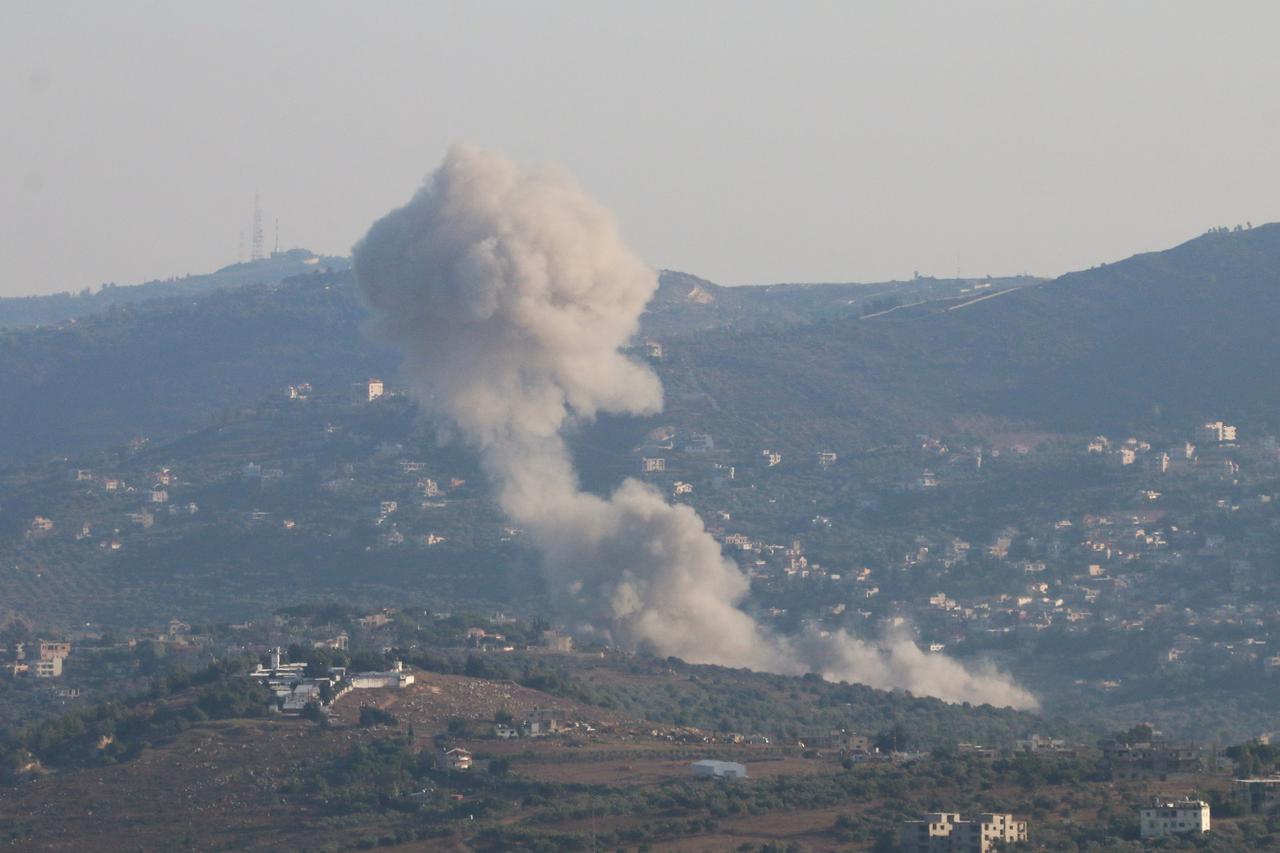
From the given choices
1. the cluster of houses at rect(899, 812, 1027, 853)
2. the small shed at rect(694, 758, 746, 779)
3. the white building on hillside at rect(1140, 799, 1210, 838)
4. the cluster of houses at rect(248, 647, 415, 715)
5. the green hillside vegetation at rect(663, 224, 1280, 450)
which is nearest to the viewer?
the cluster of houses at rect(899, 812, 1027, 853)

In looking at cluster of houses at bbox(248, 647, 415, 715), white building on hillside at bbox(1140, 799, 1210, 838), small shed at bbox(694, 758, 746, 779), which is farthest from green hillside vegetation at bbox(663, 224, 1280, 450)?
white building on hillside at bbox(1140, 799, 1210, 838)

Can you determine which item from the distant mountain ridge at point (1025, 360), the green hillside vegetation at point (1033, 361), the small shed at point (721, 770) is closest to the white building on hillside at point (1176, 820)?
the small shed at point (721, 770)

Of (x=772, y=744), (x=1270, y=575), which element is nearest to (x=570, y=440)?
(x=1270, y=575)

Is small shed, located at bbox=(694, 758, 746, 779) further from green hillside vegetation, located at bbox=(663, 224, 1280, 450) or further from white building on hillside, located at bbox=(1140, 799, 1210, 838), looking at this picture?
green hillside vegetation, located at bbox=(663, 224, 1280, 450)

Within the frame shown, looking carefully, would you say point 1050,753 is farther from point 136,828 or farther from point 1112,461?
point 1112,461

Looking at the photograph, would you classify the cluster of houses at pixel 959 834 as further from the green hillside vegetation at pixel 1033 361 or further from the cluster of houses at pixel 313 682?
the green hillside vegetation at pixel 1033 361

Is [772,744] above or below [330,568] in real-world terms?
below

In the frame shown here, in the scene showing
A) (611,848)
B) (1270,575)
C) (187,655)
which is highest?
(1270,575)

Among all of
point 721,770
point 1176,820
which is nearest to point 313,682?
point 721,770
